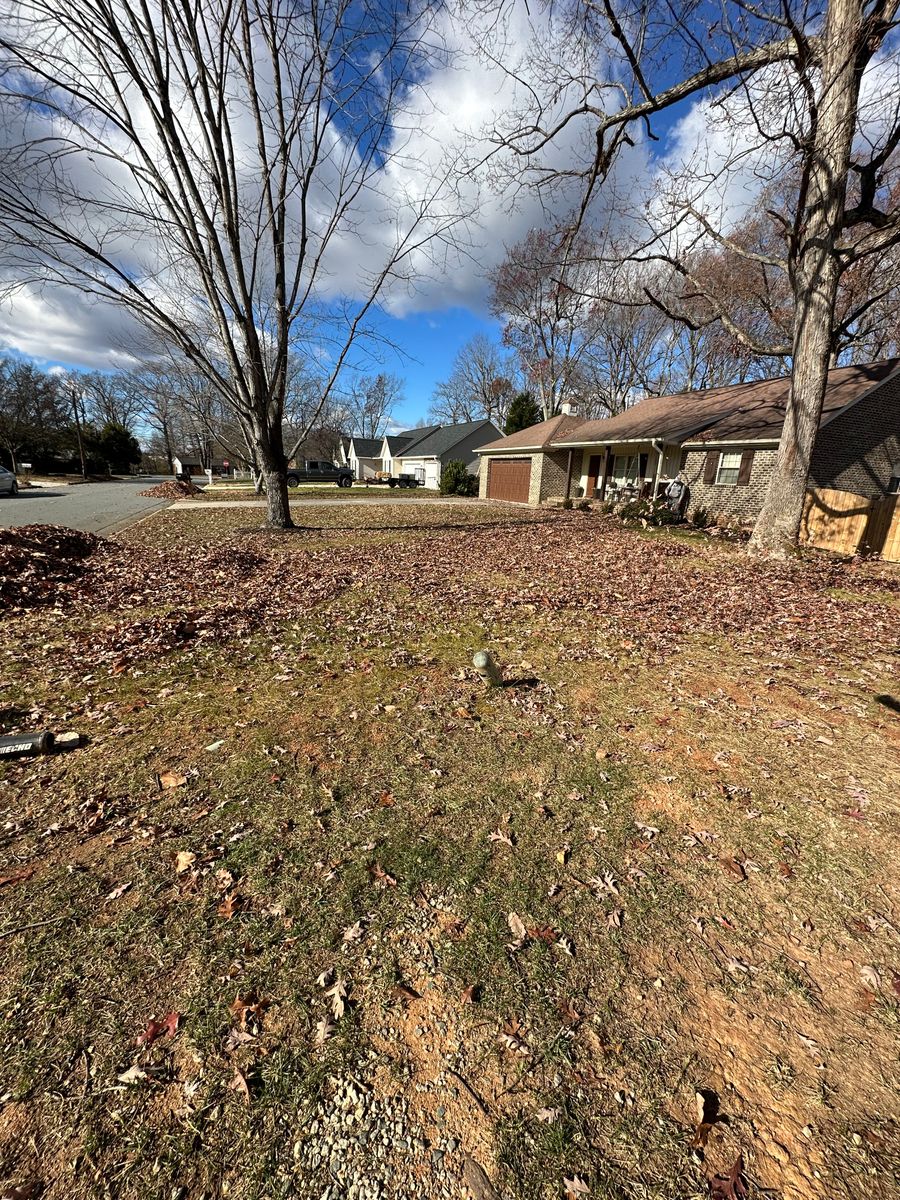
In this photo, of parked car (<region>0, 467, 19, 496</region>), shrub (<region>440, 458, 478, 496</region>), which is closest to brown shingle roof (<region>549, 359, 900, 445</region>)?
shrub (<region>440, 458, 478, 496</region>)

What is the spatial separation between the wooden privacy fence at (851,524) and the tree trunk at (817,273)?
58.9 inches

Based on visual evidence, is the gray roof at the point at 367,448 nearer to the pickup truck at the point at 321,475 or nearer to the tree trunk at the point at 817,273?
the pickup truck at the point at 321,475

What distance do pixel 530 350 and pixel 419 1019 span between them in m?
33.5

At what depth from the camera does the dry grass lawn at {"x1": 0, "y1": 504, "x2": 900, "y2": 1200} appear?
148 centimetres

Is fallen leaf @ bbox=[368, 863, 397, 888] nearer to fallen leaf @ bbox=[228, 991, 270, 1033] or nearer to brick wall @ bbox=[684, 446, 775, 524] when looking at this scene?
fallen leaf @ bbox=[228, 991, 270, 1033]

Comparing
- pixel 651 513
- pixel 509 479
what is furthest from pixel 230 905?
pixel 509 479

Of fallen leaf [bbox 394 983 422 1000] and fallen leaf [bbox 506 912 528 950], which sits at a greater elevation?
fallen leaf [bbox 506 912 528 950]

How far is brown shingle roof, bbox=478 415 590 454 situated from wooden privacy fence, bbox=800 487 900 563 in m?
14.3

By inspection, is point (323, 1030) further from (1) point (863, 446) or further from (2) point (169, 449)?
(2) point (169, 449)

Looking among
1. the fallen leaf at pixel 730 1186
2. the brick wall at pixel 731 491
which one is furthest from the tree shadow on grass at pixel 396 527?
the fallen leaf at pixel 730 1186

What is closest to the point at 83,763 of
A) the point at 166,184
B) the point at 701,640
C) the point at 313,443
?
the point at 701,640

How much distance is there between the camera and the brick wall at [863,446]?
14758mm

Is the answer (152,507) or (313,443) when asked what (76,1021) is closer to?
(152,507)

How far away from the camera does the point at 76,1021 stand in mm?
1760
